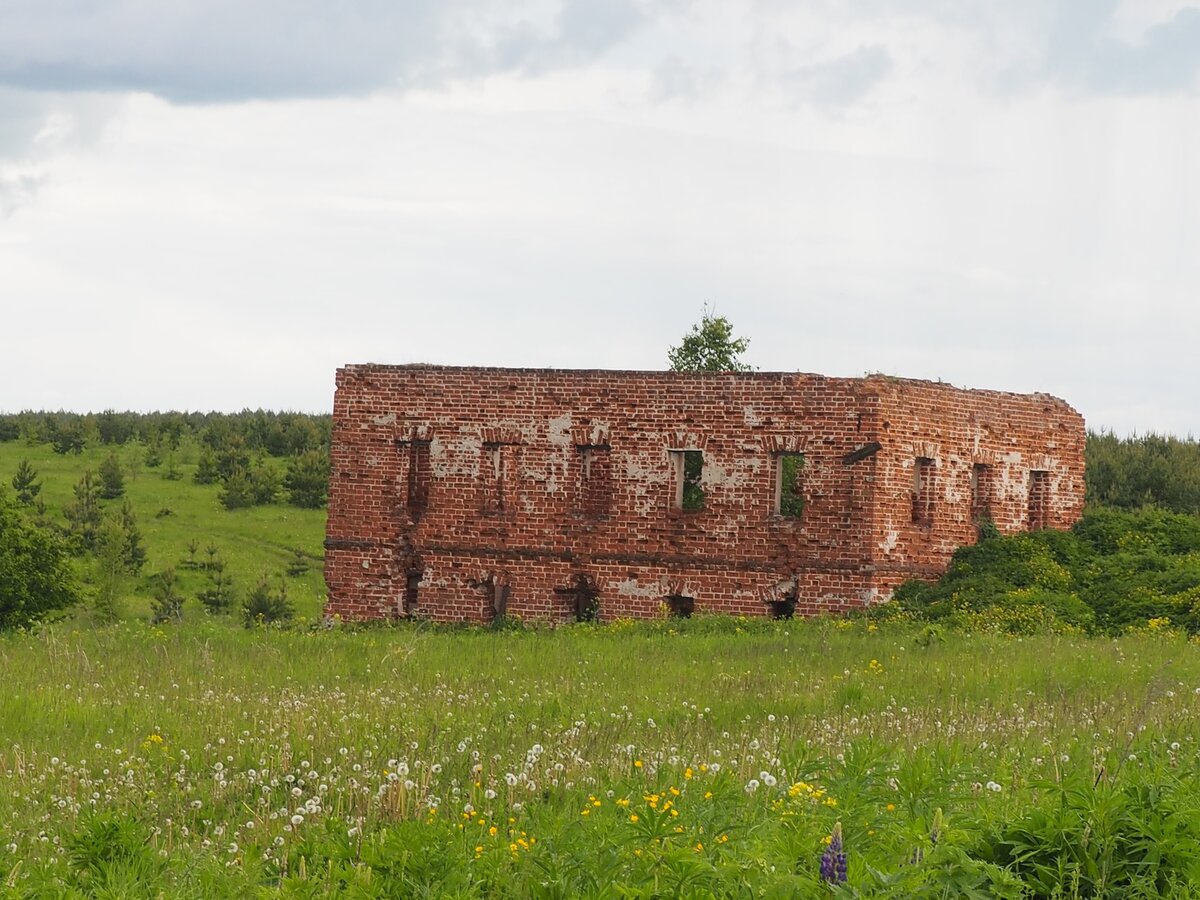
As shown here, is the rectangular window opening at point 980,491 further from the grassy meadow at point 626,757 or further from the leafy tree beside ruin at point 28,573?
the leafy tree beside ruin at point 28,573

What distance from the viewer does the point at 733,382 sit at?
2300cm

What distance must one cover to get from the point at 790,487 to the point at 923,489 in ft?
14.1

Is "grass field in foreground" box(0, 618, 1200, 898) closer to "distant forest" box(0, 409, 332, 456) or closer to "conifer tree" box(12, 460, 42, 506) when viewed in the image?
"conifer tree" box(12, 460, 42, 506)

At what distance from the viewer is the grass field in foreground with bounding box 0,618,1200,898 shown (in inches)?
227

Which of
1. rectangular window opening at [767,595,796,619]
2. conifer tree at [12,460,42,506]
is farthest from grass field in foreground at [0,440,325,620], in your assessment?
rectangular window opening at [767,595,796,619]

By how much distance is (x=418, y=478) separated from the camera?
24.5 m

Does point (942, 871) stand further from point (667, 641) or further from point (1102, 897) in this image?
point (667, 641)

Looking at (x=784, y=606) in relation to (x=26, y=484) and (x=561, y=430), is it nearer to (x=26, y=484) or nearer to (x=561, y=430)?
(x=561, y=430)

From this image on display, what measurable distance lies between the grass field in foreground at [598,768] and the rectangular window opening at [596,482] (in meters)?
5.69

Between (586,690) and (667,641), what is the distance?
5.27 meters

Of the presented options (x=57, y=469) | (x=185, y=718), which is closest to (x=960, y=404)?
(x=185, y=718)

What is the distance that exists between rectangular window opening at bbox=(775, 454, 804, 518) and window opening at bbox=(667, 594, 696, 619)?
1942 mm

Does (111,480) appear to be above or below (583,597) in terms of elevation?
above

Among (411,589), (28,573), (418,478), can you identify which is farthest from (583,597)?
(28,573)
